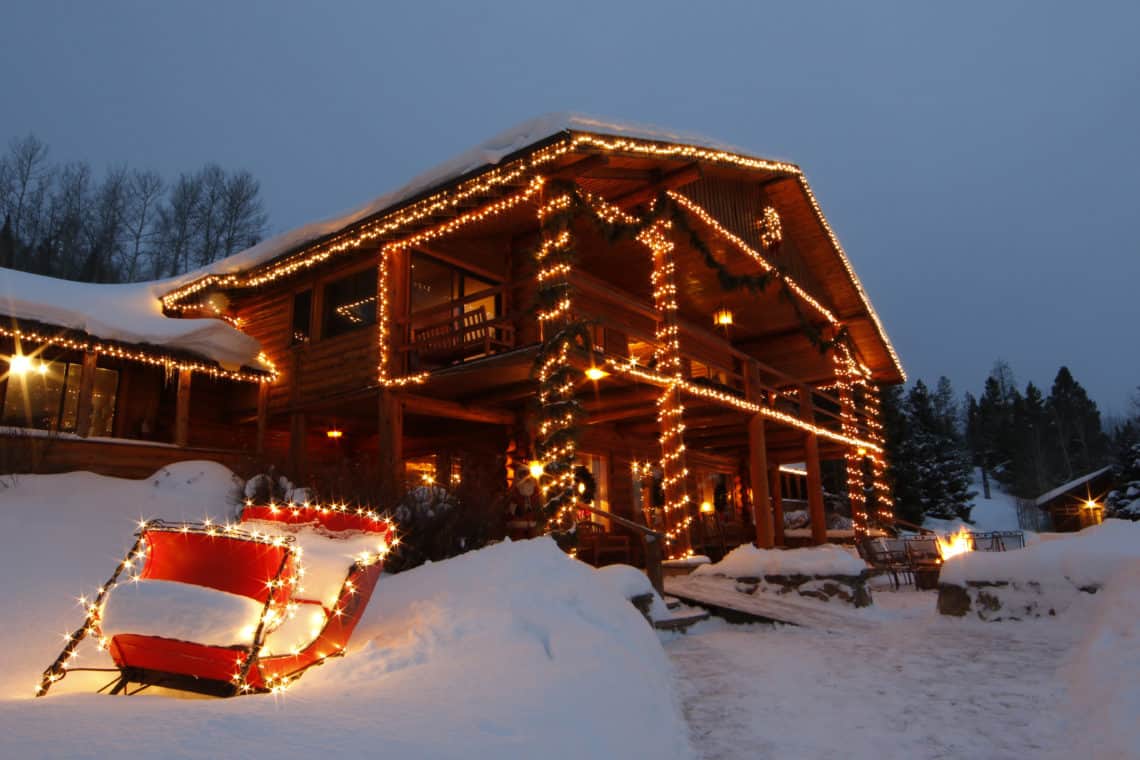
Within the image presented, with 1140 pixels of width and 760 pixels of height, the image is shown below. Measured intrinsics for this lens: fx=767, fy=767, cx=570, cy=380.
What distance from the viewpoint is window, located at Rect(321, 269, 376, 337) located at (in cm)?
1412

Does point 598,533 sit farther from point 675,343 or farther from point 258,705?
point 258,705

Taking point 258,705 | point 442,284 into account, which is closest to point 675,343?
point 442,284

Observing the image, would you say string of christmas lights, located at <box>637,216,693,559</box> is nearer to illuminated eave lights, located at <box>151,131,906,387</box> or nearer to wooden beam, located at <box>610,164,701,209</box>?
wooden beam, located at <box>610,164,701,209</box>

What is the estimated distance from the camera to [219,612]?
3854mm

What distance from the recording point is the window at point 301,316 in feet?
49.3

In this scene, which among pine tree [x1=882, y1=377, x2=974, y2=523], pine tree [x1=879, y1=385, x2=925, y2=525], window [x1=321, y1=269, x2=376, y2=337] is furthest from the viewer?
pine tree [x1=882, y1=377, x2=974, y2=523]

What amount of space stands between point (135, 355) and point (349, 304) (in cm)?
367

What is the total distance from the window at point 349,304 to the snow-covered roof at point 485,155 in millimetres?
1060

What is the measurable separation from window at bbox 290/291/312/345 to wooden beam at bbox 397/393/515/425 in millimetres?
3164

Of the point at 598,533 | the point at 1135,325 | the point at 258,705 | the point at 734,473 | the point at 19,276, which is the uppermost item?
the point at 1135,325

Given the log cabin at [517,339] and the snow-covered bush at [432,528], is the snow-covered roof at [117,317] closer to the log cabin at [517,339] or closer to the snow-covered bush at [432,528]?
the log cabin at [517,339]

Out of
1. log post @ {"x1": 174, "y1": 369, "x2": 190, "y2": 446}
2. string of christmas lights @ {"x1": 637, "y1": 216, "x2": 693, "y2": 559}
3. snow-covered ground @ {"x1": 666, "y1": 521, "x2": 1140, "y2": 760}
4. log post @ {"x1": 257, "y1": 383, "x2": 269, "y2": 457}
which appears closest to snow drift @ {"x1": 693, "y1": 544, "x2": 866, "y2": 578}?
snow-covered ground @ {"x1": 666, "y1": 521, "x2": 1140, "y2": 760}

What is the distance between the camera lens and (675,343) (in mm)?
13164

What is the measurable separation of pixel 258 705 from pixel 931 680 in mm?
5310
